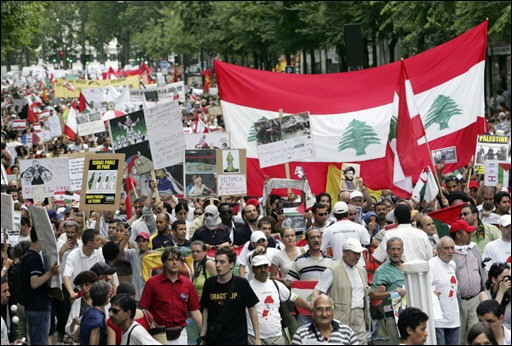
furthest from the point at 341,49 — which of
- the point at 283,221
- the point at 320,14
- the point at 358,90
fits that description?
the point at 283,221

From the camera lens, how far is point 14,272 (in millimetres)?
12328

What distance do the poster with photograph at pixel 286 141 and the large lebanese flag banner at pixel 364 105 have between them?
102 cm

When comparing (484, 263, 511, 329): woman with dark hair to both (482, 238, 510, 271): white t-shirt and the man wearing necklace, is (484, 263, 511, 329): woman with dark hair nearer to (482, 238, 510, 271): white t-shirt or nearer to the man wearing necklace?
(482, 238, 510, 271): white t-shirt

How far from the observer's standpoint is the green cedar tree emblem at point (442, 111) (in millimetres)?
18625

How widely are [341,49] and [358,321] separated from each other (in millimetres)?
38229

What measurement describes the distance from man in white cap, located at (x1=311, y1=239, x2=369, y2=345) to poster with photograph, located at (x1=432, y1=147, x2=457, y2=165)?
6.71 m

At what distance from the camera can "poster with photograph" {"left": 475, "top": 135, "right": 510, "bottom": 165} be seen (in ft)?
57.8

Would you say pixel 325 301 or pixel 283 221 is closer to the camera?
pixel 325 301

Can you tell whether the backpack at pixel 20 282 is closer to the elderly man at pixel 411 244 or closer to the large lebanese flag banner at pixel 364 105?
the elderly man at pixel 411 244

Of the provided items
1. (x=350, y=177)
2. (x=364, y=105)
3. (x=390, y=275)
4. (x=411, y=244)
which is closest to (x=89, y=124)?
(x=364, y=105)

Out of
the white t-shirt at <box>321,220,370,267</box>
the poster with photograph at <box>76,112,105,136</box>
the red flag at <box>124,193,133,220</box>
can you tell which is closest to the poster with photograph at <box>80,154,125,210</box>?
the white t-shirt at <box>321,220,370,267</box>

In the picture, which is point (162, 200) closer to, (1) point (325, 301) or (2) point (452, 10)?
(1) point (325, 301)

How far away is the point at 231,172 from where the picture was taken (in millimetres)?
17109

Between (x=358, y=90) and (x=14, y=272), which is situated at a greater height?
(x=358, y=90)
